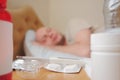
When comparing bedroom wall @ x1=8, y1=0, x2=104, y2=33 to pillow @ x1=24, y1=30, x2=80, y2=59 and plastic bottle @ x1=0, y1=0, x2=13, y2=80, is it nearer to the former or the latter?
pillow @ x1=24, y1=30, x2=80, y2=59

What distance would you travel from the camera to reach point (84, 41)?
121 cm

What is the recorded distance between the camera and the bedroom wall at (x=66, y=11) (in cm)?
181

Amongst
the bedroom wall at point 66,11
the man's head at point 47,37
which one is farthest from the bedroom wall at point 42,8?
the man's head at point 47,37

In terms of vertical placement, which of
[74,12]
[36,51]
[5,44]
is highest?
[74,12]

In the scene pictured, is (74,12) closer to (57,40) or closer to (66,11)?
(66,11)

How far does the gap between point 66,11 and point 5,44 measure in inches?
63.2

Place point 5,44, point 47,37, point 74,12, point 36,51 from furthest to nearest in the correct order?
1. point 74,12
2. point 47,37
3. point 36,51
4. point 5,44

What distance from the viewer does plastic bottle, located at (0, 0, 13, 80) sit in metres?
0.32

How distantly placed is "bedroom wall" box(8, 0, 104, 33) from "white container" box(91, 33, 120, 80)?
1457mm

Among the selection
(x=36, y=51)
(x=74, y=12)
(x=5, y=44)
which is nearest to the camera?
(x=5, y=44)

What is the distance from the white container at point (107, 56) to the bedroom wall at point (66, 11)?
1.46 metres

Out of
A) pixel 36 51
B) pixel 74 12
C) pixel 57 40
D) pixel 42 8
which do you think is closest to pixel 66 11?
pixel 74 12

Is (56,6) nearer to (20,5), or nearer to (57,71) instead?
(20,5)

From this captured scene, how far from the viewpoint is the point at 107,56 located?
341 millimetres
